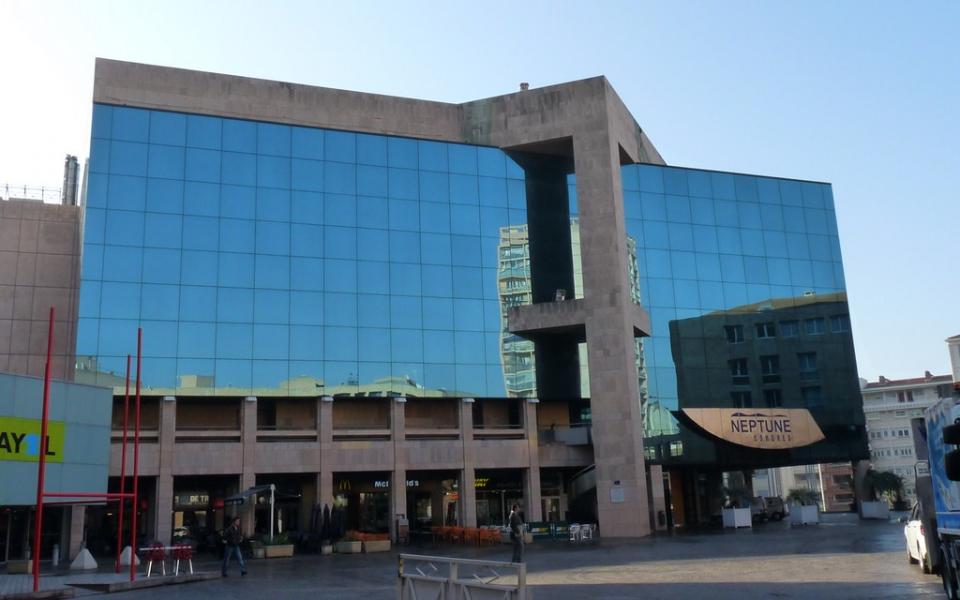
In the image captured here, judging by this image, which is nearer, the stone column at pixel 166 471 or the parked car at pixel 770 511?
the stone column at pixel 166 471

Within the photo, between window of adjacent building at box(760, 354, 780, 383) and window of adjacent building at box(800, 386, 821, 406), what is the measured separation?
2.13m

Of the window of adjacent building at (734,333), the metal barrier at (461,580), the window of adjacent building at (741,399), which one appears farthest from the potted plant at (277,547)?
the window of adjacent building at (734,333)

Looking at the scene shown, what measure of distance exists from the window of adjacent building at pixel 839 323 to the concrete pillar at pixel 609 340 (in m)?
17.3

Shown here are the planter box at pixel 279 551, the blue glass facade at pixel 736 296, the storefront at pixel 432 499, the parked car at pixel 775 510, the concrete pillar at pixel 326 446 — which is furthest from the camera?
the parked car at pixel 775 510

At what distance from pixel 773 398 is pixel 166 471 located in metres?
36.8

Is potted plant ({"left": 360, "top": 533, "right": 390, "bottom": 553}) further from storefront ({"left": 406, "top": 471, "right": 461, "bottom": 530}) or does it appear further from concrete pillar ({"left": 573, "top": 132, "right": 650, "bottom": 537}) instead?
concrete pillar ({"left": 573, "top": 132, "right": 650, "bottom": 537})

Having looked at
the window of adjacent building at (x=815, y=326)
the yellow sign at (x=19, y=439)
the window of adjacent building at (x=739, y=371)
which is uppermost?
the window of adjacent building at (x=815, y=326)

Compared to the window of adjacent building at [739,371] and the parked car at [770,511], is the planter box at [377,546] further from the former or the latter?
the parked car at [770,511]

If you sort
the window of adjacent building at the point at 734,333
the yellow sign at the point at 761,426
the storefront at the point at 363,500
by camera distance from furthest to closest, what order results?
the window of adjacent building at the point at 734,333
the yellow sign at the point at 761,426
the storefront at the point at 363,500

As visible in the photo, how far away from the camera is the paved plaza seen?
18.1 m

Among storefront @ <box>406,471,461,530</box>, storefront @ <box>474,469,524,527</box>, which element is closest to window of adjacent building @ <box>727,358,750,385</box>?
storefront @ <box>474,469,524,527</box>

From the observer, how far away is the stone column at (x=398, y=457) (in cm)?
4728

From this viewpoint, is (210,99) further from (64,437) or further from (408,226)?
(64,437)

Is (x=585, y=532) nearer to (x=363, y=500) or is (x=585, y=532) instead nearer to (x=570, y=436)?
(x=570, y=436)
